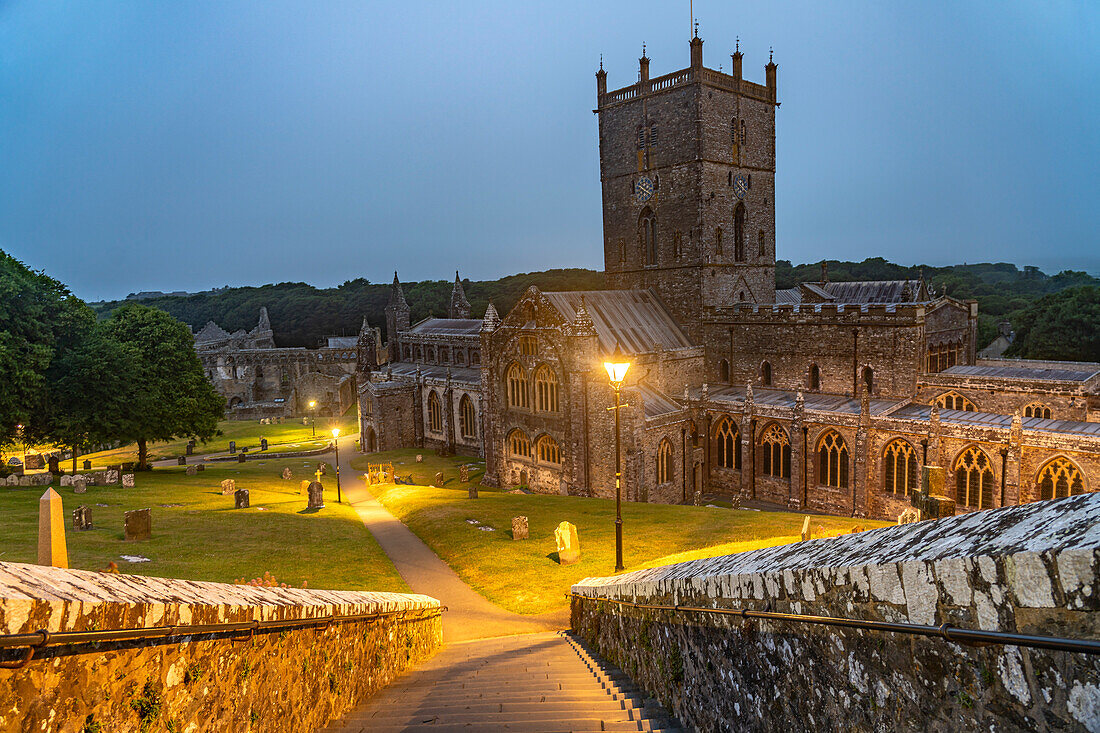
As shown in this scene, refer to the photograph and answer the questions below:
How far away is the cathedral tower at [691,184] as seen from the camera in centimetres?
3925

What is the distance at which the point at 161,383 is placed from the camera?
38938 mm

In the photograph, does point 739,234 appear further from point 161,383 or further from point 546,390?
point 161,383

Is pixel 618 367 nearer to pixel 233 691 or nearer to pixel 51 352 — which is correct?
pixel 233 691

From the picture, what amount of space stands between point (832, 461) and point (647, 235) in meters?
17.4

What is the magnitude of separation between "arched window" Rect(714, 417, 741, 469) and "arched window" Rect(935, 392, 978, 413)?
9.31m

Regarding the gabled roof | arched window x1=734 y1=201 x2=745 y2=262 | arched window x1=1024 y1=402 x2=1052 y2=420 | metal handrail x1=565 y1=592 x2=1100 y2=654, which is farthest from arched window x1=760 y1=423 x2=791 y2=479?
metal handrail x1=565 y1=592 x2=1100 y2=654

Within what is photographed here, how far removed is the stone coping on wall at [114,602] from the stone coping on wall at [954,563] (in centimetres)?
375

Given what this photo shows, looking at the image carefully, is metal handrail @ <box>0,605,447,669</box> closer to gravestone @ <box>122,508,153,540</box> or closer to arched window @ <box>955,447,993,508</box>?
gravestone @ <box>122,508,153,540</box>

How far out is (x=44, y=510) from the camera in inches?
251

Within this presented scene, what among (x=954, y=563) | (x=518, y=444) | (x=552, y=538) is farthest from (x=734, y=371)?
(x=954, y=563)

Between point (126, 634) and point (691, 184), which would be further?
point (691, 184)

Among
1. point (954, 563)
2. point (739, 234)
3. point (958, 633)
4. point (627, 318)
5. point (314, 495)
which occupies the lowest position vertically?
point (314, 495)

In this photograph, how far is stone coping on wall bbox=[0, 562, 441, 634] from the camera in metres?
3.18

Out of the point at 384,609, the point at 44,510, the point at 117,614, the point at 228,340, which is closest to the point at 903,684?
the point at 117,614
